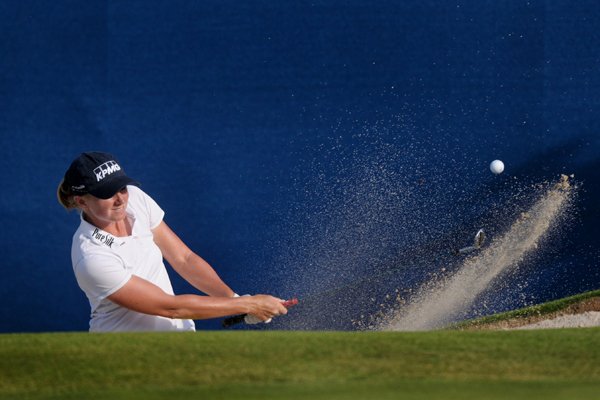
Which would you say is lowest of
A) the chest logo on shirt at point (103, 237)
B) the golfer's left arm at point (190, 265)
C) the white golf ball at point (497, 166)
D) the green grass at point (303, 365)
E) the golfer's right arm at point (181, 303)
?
the green grass at point (303, 365)

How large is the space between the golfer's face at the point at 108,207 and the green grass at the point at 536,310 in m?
2.12

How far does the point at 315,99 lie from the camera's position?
498cm

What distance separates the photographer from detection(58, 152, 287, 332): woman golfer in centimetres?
309

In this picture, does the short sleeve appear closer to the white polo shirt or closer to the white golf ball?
the white polo shirt

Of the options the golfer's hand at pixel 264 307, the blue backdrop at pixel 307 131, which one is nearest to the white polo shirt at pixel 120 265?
the golfer's hand at pixel 264 307

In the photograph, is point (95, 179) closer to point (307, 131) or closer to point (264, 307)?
point (264, 307)

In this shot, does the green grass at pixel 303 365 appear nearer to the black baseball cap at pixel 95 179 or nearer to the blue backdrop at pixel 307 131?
the black baseball cap at pixel 95 179

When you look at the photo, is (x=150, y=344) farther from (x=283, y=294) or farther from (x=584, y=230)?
(x=584, y=230)

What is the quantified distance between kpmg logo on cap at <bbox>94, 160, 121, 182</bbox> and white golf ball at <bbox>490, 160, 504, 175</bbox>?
227cm

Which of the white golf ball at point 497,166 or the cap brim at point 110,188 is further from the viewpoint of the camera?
the white golf ball at point 497,166

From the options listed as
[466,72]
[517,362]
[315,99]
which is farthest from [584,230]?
[517,362]

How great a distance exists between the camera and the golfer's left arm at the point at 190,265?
3592 mm

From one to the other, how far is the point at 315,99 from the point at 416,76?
510 millimetres

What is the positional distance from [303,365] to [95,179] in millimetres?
1286
